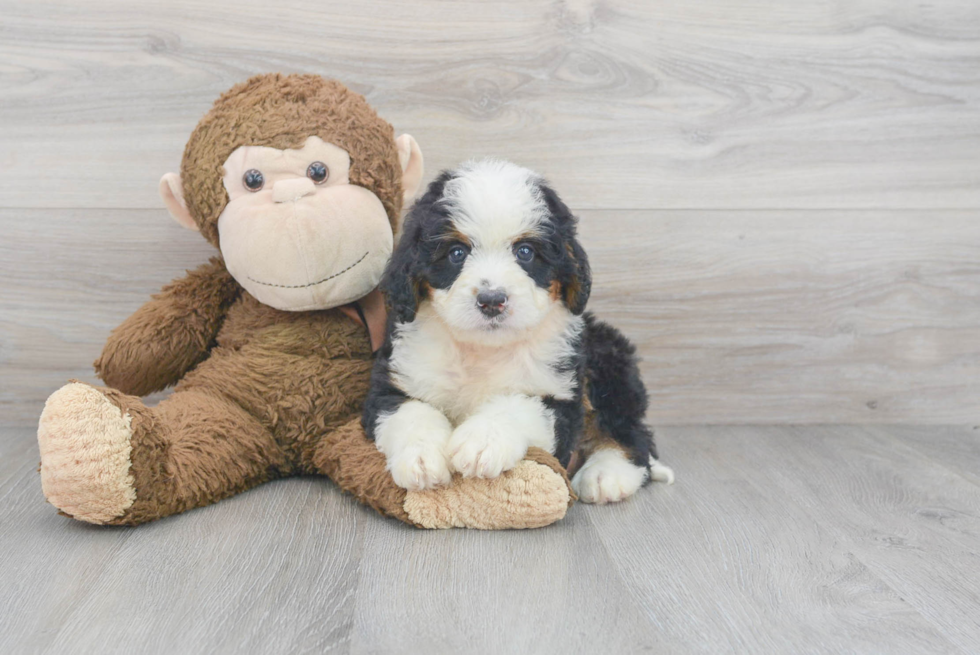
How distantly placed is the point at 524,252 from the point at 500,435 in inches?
13.8

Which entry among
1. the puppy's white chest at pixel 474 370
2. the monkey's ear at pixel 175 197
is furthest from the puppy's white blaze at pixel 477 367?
the monkey's ear at pixel 175 197

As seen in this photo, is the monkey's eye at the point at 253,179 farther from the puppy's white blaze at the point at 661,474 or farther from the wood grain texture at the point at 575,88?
the puppy's white blaze at the point at 661,474

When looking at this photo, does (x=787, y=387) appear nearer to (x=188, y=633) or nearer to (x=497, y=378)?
(x=497, y=378)

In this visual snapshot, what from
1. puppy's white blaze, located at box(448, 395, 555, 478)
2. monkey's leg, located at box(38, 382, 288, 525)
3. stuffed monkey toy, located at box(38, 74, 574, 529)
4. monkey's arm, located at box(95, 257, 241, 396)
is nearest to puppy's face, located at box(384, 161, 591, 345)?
puppy's white blaze, located at box(448, 395, 555, 478)

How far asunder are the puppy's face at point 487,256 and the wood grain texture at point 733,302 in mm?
750

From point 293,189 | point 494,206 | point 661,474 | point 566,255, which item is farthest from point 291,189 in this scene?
point 661,474

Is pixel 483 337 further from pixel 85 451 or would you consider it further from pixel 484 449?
pixel 85 451

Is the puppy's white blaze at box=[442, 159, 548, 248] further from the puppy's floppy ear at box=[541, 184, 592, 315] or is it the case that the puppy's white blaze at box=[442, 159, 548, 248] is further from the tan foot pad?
the tan foot pad

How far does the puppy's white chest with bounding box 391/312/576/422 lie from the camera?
1653 millimetres

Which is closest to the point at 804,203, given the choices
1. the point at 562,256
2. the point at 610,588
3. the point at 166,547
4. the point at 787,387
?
the point at 787,387

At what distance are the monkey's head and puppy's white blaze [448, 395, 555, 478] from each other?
1.51 ft

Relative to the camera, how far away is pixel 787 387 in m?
2.46

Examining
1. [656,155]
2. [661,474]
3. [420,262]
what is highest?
[420,262]

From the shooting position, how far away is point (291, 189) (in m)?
1.73
